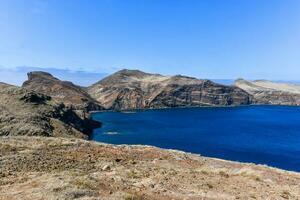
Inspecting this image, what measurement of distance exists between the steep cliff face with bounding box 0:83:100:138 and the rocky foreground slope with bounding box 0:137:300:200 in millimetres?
48827

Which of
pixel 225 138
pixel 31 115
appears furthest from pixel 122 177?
pixel 225 138

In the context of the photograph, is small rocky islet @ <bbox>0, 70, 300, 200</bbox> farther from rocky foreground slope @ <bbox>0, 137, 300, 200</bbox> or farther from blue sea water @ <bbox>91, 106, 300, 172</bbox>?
blue sea water @ <bbox>91, 106, 300, 172</bbox>

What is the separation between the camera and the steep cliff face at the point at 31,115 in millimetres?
93750

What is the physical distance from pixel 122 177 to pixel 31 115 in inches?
3114

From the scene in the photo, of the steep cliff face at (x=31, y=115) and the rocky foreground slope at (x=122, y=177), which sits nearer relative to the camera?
the rocky foreground slope at (x=122, y=177)

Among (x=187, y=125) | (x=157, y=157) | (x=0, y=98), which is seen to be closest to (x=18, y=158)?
(x=157, y=157)

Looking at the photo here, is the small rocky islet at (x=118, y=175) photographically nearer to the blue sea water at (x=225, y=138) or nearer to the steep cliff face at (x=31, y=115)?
the steep cliff face at (x=31, y=115)

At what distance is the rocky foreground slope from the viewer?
90.2 ft

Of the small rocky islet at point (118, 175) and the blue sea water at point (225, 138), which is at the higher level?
the small rocky islet at point (118, 175)

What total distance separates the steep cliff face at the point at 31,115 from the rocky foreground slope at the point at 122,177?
160 ft

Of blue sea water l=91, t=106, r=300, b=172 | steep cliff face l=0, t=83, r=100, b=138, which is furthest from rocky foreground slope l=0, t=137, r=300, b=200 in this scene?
blue sea water l=91, t=106, r=300, b=172

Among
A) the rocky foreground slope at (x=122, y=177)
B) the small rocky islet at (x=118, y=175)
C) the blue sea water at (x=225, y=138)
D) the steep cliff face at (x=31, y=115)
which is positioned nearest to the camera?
the rocky foreground slope at (x=122, y=177)

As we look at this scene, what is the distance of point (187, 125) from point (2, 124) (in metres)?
107

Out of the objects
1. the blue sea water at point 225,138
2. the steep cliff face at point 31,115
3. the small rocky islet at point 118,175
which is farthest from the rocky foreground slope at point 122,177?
the blue sea water at point 225,138
